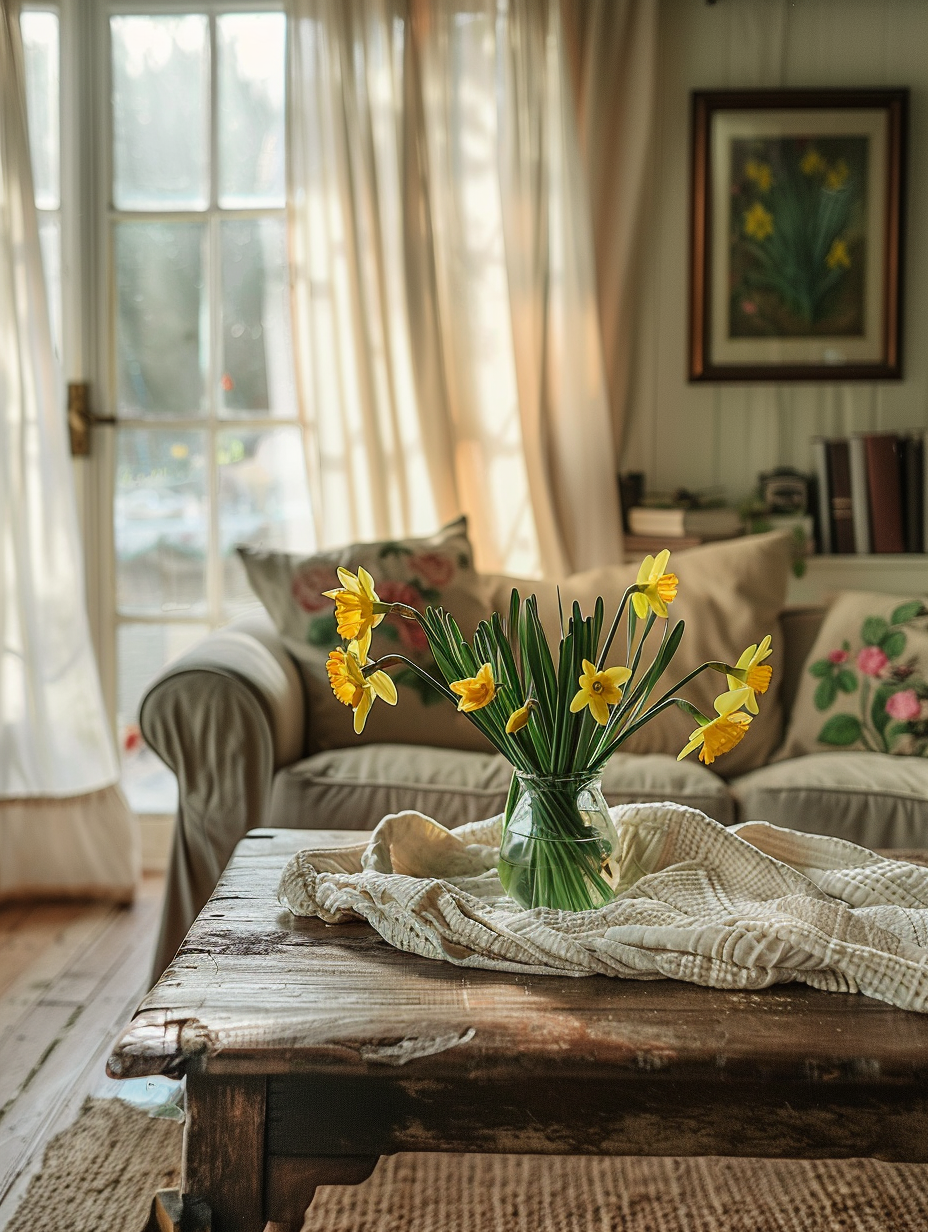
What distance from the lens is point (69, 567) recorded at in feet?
9.53

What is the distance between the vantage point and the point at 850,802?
209 centimetres

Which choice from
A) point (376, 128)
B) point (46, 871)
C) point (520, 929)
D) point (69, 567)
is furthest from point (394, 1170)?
point (376, 128)

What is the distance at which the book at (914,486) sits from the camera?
2.97 m

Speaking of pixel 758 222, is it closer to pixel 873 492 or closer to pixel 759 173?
pixel 759 173

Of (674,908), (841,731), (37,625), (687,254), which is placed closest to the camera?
(674,908)

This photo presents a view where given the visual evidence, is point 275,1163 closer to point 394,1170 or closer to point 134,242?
point 394,1170

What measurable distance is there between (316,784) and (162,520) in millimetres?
1313

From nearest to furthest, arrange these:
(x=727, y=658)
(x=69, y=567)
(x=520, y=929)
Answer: (x=520, y=929) → (x=727, y=658) → (x=69, y=567)

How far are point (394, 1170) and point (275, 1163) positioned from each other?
73cm

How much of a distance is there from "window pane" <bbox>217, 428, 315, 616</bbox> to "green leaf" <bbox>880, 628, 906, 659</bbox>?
1532 mm

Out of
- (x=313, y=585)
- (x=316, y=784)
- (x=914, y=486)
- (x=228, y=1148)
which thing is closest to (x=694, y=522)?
(x=914, y=486)

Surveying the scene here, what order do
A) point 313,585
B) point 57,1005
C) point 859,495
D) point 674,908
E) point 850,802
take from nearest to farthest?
point 674,908, point 850,802, point 57,1005, point 313,585, point 859,495

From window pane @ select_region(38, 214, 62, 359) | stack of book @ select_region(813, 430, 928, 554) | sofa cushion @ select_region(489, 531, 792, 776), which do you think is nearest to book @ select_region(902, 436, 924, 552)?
stack of book @ select_region(813, 430, 928, 554)

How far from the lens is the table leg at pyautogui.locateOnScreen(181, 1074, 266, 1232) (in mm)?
998
